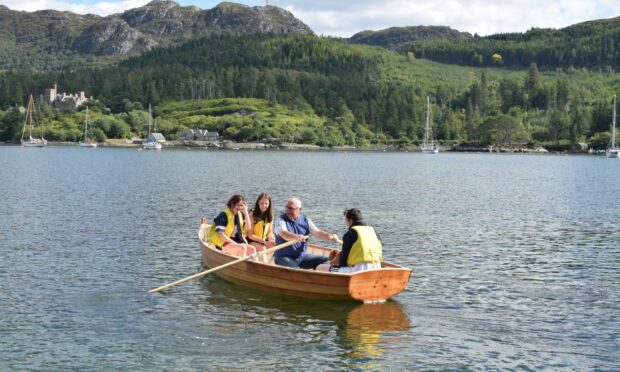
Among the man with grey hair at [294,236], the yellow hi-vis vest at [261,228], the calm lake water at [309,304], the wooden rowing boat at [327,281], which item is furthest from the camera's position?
the yellow hi-vis vest at [261,228]

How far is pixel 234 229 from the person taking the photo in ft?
89.3

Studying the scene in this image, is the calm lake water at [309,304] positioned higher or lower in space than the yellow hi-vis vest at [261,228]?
lower

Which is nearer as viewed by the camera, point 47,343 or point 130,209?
point 47,343

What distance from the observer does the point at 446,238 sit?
130ft

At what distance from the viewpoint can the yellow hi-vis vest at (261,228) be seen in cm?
2761

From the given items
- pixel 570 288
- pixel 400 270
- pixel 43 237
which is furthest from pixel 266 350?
pixel 43 237

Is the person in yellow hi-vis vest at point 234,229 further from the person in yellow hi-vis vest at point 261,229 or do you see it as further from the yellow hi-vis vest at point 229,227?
the person in yellow hi-vis vest at point 261,229

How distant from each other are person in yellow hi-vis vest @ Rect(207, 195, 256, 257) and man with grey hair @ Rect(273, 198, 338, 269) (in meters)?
1.91

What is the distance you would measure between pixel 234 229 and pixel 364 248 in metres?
6.62

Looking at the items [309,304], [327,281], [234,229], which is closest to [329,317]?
[327,281]

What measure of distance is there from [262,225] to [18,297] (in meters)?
8.87

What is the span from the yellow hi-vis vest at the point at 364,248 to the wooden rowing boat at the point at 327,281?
476mm

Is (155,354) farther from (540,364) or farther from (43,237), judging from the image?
(43,237)

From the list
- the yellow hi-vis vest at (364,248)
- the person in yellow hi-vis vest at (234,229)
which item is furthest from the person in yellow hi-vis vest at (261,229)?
the yellow hi-vis vest at (364,248)
